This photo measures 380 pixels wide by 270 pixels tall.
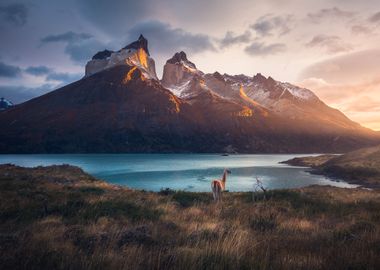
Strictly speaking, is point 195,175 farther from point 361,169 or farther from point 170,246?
point 170,246

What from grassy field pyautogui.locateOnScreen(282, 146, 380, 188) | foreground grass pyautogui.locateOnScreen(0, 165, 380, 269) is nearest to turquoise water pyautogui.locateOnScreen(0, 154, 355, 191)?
grassy field pyautogui.locateOnScreen(282, 146, 380, 188)

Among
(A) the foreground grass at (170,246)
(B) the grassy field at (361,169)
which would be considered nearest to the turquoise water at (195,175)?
(B) the grassy field at (361,169)

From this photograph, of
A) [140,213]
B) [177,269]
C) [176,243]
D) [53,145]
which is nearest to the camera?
[177,269]

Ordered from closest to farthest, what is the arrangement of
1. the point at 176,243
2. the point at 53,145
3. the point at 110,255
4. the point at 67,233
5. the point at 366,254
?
the point at 110,255 → the point at 366,254 → the point at 176,243 → the point at 67,233 → the point at 53,145

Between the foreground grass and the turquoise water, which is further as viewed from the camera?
the turquoise water

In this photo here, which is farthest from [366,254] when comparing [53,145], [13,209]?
[53,145]

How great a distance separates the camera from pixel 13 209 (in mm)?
11633

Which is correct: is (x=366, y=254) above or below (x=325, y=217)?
above

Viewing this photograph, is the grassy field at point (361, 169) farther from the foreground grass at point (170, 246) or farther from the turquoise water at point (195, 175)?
the foreground grass at point (170, 246)

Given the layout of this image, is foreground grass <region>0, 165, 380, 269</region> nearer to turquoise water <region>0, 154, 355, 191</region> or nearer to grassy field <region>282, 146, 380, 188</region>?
turquoise water <region>0, 154, 355, 191</region>

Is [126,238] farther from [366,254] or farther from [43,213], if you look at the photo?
[43,213]

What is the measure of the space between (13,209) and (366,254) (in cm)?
1140

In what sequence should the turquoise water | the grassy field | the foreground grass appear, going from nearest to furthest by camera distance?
the foreground grass < the turquoise water < the grassy field

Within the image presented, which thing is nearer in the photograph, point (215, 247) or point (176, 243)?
point (215, 247)
